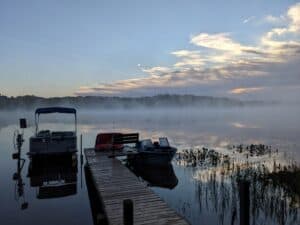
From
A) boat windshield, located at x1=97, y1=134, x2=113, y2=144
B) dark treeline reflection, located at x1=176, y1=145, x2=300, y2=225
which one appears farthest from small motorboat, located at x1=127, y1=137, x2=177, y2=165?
boat windshield, located at x1=97, y1=134, x2=113, y2=144

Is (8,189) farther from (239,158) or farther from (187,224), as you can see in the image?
(239,158)

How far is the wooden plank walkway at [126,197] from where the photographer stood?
8.57m

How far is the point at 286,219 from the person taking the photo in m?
10.9

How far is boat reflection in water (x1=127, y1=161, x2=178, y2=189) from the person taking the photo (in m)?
17.0

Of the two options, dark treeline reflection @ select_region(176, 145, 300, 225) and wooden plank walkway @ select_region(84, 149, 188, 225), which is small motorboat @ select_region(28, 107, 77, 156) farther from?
dark treeline reflection @ select_region(176, 145, 300, 225)

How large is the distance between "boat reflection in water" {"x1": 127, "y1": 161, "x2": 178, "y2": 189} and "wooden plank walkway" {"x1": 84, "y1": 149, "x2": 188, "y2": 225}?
231 centimetres

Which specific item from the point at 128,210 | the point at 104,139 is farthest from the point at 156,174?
the point at 128,210

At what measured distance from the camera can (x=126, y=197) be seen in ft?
34.8

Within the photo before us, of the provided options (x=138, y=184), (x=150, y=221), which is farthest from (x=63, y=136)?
(x=150, y=221)

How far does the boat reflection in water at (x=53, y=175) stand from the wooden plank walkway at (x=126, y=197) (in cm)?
206

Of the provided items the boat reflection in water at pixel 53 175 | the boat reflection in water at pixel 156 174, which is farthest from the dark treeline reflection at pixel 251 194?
the boat reflection in water at pixel 53 175

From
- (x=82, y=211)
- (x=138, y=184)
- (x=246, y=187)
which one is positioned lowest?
(x=82, y=211)

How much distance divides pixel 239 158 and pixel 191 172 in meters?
6.00

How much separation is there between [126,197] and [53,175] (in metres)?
10.6
